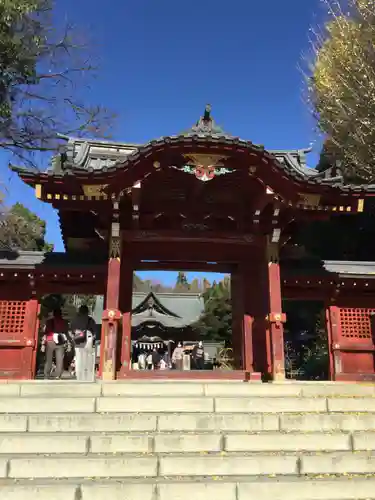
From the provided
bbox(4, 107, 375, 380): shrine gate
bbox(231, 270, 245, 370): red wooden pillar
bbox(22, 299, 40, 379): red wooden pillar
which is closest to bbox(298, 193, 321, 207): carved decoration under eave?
bbox(4, 107, 375, 380): shrine gate

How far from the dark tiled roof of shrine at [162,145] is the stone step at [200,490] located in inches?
218

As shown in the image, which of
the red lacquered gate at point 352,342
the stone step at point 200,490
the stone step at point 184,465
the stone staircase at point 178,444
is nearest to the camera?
the stone step at point 200,490

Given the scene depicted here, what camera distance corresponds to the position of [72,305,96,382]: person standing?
30.8 feet

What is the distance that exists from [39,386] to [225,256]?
5.27 m

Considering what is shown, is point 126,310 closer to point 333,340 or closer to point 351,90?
point 333,340

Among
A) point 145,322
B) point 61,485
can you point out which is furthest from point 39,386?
point 145,322

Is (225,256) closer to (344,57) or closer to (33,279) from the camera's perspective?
(33,279)

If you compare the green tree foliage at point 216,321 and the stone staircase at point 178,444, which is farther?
the green tree foliage at point 216,321

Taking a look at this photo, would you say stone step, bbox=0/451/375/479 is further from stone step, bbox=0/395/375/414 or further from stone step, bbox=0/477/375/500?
stone step, bbox=0/395/375/414

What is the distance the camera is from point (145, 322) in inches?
1245

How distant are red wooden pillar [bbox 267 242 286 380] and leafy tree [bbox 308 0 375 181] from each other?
7.01 m

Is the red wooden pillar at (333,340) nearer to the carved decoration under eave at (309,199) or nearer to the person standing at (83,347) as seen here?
the carved decoration under eave at (309,199)

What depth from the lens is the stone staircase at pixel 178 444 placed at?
14.4 ft

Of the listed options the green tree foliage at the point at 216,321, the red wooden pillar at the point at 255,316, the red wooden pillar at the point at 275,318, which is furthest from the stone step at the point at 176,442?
the green tree foliage at the point at 216,321
